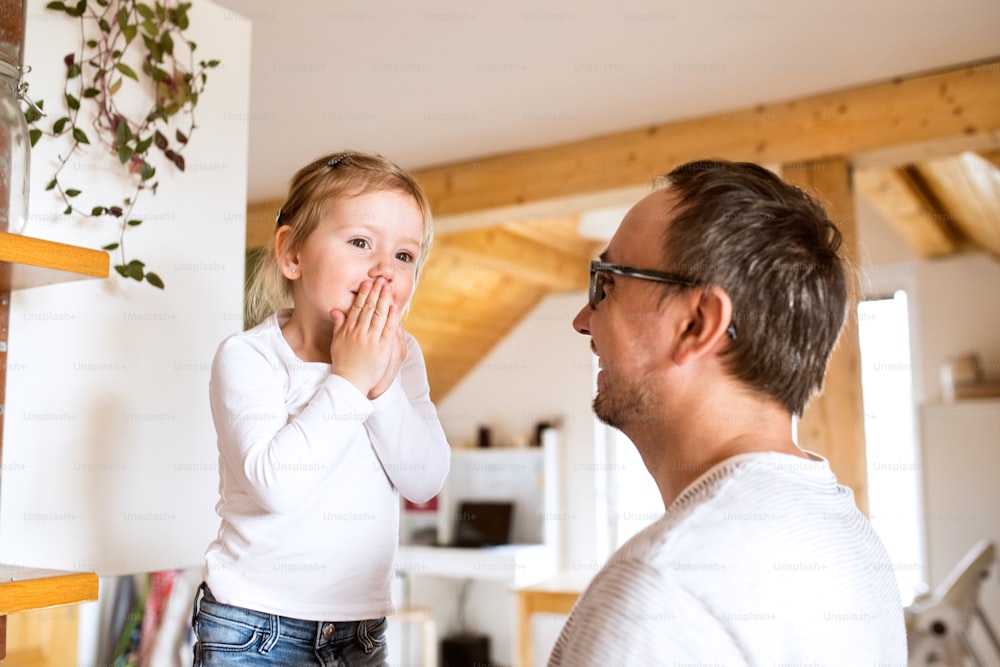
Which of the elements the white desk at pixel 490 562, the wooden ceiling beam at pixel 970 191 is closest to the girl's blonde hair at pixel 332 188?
the wooden ceiling beam at pixel 970 191

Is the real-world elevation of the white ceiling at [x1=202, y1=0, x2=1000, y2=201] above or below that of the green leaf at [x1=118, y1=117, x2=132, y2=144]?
above

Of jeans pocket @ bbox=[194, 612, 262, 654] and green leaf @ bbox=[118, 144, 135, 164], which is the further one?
green leaf @ bbox=[118, 144, 135, 164]

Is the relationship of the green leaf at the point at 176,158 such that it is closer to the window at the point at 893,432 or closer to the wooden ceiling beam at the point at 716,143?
the wooden ceiling beam at the point at 716,143

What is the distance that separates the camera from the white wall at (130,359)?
5.05ft

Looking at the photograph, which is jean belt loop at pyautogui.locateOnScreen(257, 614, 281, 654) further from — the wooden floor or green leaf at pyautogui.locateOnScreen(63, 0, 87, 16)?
green leaf at pyautogui.locateOnScreen(63, 0, 87, 16)

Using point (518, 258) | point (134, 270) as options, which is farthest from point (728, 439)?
point (518, 258)

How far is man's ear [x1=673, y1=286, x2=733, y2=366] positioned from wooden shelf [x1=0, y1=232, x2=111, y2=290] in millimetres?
765

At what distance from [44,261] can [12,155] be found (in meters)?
0.17

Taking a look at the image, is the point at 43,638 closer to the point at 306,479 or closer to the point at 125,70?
the point at 306,479

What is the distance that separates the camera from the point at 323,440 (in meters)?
1.20

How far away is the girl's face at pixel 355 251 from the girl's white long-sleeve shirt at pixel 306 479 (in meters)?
0.10

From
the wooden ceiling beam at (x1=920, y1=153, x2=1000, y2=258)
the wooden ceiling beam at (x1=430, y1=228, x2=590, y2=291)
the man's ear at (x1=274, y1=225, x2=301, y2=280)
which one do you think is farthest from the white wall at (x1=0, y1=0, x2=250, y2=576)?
the wooden ceiling beam at (x1=920, y1=153, x2=1000, y2=258)

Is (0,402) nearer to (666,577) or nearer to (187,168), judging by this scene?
(187,168)

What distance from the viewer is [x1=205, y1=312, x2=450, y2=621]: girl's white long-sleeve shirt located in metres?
1.20
